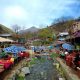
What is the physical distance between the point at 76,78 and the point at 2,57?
10599 mm

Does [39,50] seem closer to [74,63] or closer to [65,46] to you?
[65,46]

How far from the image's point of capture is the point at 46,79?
2094 cm

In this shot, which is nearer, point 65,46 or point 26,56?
point 65,46

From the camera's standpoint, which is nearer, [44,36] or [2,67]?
[2,67]

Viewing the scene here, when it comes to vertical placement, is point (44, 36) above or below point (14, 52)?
above

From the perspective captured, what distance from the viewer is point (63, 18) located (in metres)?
153

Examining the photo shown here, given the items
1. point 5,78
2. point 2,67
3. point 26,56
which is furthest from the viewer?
point 26,56

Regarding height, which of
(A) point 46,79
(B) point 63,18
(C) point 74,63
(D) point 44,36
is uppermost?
(B) point 63,18

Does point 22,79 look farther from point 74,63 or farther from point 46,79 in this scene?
point 74,63

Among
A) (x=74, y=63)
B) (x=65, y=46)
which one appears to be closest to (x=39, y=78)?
(x=74, y=63)

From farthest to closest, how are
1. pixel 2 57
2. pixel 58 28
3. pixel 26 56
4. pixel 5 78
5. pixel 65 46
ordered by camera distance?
pixel 58 28 < pixel 26 56 < pixel 65 46 < pixel 2 57 < pixel 5 78

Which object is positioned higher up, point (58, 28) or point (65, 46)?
point (58, 28)

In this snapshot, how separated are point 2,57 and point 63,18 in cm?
13048

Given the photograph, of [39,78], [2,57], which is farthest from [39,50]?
[39,78]
